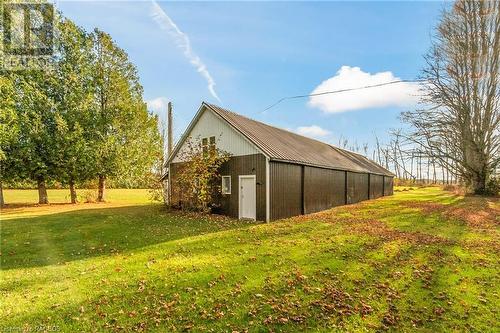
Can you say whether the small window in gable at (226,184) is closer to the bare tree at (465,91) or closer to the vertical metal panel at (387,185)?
the bare tree at (465,91)

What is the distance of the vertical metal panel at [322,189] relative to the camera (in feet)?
56.3

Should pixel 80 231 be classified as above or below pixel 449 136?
below

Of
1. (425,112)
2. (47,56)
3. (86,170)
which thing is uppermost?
(47,56)

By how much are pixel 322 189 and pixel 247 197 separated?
6174 mm

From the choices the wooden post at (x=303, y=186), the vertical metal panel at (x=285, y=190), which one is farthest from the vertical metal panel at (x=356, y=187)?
the vertical metal panel at (x=285, y=190)

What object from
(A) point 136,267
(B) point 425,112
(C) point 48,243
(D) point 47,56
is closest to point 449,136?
(B) point 425,112

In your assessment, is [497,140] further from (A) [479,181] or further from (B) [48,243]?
(B) [48,243]

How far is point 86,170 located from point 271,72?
16.8 meters

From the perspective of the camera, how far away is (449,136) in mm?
22922

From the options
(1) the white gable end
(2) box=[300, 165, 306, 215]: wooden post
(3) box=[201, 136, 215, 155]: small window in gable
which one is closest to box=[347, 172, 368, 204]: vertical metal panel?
(2) box=[300, 165, 306, 215]: wooden post

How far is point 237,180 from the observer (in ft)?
51.9

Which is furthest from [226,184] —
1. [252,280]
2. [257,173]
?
[252,280]

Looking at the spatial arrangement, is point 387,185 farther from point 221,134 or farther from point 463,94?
point 221,134

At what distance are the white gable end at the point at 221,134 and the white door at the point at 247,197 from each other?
57.9 inches
